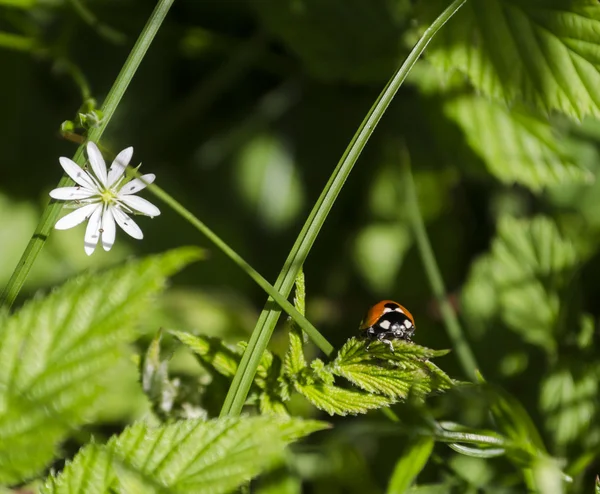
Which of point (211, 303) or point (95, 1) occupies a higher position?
point (95, 1)

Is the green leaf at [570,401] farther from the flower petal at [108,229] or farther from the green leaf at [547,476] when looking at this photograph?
the flower petal at [108,229]

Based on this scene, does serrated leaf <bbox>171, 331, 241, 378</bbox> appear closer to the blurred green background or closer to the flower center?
the flower center

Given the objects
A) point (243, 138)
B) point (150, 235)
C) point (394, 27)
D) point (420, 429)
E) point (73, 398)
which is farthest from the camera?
point (243, 138)

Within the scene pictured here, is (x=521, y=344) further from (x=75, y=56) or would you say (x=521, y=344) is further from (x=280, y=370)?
(x=75, y=56)

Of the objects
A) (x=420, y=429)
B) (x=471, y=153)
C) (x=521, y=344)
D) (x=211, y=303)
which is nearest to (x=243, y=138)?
(x=211, y=303)

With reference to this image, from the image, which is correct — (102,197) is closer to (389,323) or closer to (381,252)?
(389,323)

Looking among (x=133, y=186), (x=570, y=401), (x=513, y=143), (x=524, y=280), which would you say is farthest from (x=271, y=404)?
(x=513, y=143)
